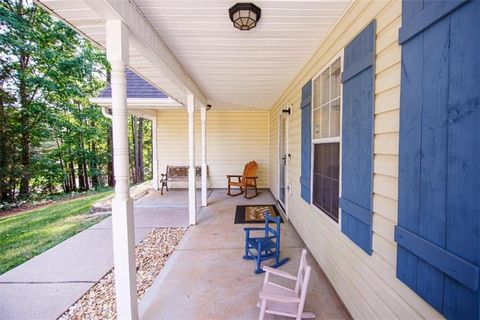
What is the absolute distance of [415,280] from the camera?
A: 45.6 inches

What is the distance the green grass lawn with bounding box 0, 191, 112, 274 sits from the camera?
3150 millimetres

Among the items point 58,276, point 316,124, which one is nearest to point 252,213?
point 316,124

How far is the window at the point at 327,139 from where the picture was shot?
7.29ft

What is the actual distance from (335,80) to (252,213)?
3286mm

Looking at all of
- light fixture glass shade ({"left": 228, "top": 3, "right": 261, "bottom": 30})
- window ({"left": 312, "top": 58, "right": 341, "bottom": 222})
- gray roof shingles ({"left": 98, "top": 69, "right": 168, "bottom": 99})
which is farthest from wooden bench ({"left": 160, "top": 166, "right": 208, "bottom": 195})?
light fixture glass shade ({"left": 228, "top": 3, "right": 261, "bottom": 30})

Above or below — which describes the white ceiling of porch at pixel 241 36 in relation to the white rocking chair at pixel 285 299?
above

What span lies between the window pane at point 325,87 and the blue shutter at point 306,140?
32cm

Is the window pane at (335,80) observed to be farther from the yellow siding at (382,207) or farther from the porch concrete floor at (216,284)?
the porch concrete floor at (216,284)

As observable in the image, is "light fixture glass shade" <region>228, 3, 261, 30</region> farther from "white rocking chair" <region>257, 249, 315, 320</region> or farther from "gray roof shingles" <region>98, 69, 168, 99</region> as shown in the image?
"gray roof shingles" <region>98, 69, 168, 99</region>

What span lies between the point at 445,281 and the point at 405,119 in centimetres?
77

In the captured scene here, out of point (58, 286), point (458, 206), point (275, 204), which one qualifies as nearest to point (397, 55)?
point (458, 206)

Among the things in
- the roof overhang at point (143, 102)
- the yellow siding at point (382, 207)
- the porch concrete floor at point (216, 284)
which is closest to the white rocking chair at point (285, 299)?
the porch concrete floor at point (216, 284)

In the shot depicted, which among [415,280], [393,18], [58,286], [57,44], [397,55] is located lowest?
[58,286]

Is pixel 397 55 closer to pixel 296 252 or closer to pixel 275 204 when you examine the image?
pixel 296 252
